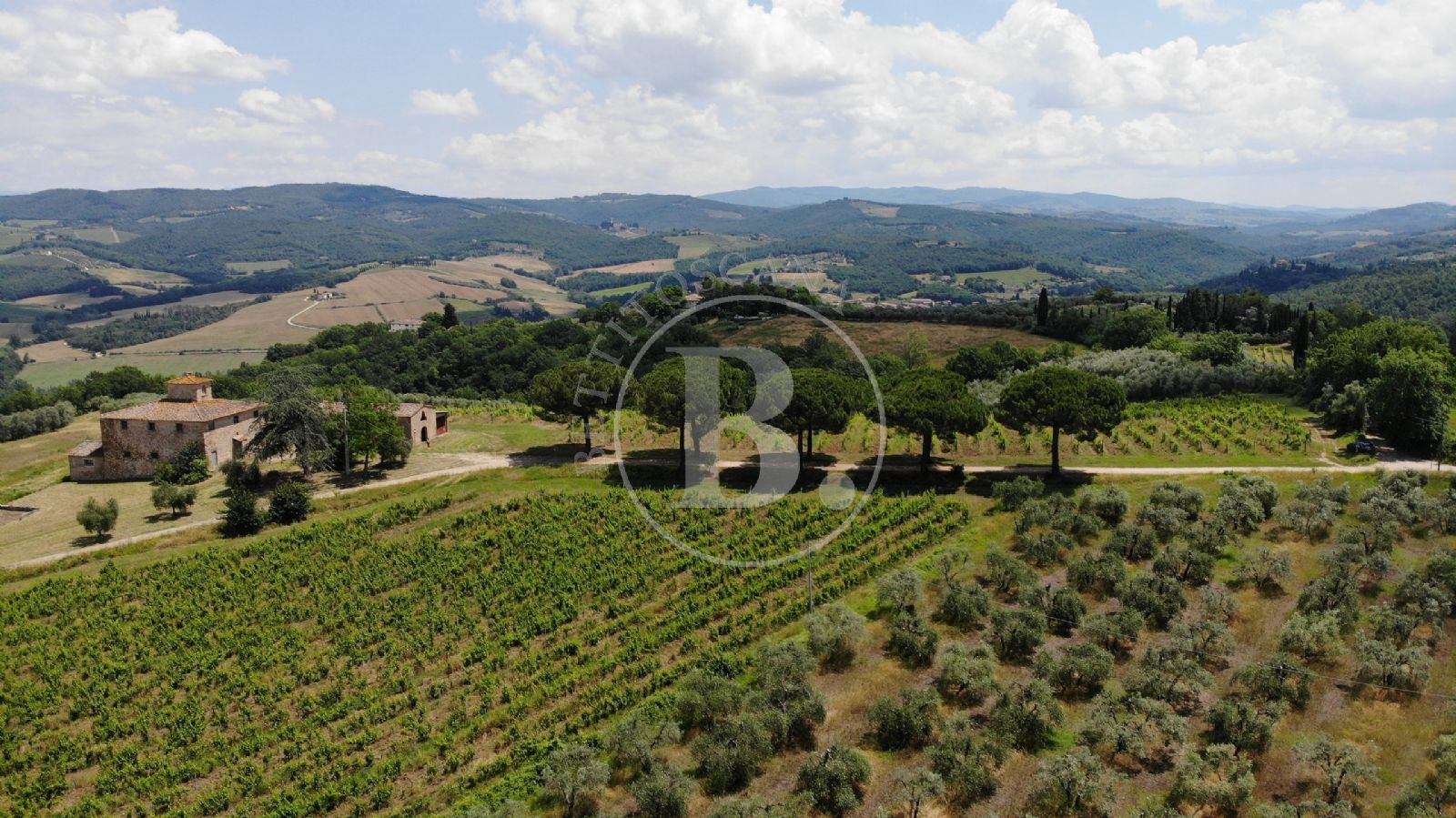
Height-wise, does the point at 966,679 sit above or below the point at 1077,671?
below

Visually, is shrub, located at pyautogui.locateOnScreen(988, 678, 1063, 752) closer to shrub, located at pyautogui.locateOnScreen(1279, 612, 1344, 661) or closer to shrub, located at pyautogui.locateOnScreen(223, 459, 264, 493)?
shrub, located at pyautogui.locateOnScreen(1279, 612, 1344, 661)

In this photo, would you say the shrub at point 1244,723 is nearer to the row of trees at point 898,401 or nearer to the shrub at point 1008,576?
the shrub at point 1008,576

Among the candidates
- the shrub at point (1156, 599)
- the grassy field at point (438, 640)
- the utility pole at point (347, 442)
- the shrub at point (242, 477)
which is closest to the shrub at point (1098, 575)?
the shrub at point (1156, 599)

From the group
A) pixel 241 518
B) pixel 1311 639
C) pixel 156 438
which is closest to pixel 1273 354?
pixel 1311 639

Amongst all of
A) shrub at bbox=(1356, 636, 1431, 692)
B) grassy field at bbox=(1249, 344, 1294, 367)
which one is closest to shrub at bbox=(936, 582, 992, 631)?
shrub at bbox=(1356, 636, 1431, 692)

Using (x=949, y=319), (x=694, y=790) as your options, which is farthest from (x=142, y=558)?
(x=949, y=319)

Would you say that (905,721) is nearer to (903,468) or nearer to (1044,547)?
(1044,547)

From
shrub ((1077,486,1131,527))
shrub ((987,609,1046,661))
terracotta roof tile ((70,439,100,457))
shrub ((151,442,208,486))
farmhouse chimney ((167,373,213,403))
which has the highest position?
farmhouse chimney ((167,373,213,403))
